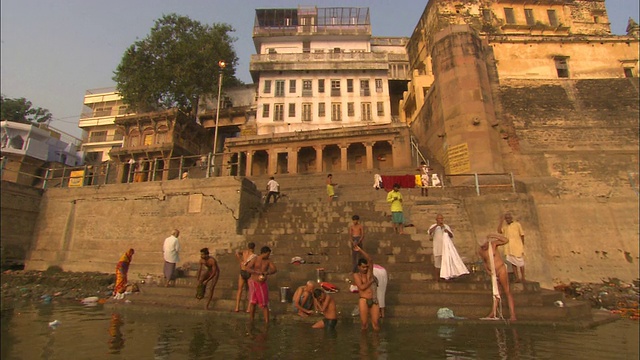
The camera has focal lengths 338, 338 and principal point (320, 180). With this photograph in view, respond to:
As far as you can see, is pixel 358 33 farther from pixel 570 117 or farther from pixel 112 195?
pixel 112 195

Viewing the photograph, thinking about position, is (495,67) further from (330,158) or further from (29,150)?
(29,150)

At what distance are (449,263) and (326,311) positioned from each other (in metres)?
2.98

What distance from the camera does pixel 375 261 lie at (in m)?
8.64

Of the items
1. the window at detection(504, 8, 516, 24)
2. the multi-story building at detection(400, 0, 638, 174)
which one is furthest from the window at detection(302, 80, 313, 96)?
the window at detection(504, 8, 516, 24)

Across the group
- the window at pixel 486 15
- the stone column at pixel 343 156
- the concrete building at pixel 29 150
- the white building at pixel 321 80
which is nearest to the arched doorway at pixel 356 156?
the stone column at pixel 343 156

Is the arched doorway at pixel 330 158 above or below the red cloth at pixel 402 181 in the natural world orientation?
above

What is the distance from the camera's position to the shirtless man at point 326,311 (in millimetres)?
5662

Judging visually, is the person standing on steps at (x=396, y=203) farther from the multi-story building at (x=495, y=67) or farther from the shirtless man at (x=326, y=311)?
the multi-story building at (x=495, y=67)

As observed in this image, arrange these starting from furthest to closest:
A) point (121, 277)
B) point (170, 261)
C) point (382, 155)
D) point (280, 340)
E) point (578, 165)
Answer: point (382, 155), point (578, 165), point (121, 277), point (170, 261), point (280, 340)

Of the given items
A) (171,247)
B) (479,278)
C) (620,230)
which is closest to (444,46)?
(620,230)

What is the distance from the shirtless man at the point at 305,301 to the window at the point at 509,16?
32.0 meters

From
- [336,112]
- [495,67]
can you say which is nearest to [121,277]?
[495,67]

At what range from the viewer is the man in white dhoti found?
703 centimetres

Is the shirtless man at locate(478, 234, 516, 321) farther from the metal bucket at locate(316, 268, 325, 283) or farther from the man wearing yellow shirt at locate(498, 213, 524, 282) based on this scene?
the metal bucket at locate(316, 268, 325, 283)
